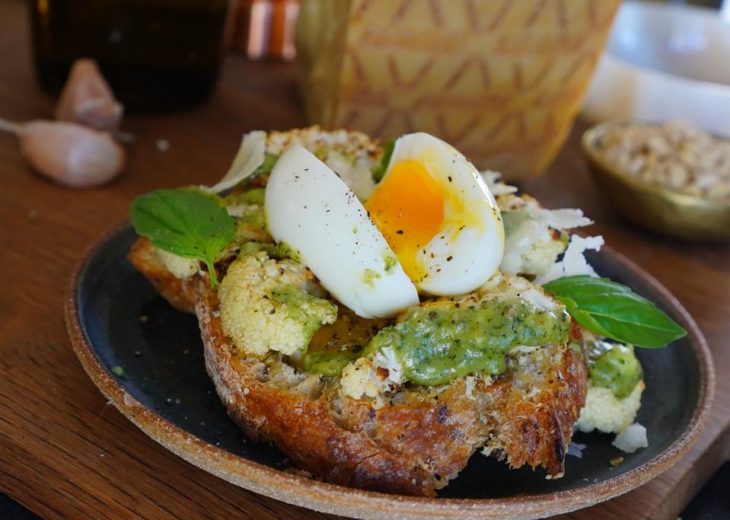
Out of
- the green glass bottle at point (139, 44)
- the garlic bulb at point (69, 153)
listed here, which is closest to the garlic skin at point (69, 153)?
the garlic bulb at point (69, 153)

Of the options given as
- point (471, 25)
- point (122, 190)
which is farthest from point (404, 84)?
point (122, 190)

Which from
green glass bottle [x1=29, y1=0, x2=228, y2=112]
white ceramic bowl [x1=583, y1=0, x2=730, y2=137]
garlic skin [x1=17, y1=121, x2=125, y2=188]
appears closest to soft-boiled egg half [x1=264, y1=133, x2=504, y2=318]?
garlic skin [x1=17, y1=121, x2=125, y2=188]

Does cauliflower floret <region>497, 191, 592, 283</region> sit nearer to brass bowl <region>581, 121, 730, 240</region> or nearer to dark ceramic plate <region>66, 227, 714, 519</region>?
dark ceramic plate <region>66, 227, 714, 519</region>

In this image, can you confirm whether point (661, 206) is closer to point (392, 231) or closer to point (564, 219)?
point (564, 219)

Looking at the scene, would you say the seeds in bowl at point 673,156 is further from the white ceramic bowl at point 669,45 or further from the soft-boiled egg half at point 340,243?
the soft-boiled egg half at point 340,243

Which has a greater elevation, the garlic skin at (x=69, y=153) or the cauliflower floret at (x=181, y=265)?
the cauliflower floret at (x=181, y=265)

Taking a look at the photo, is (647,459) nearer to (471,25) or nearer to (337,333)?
(337,333)
